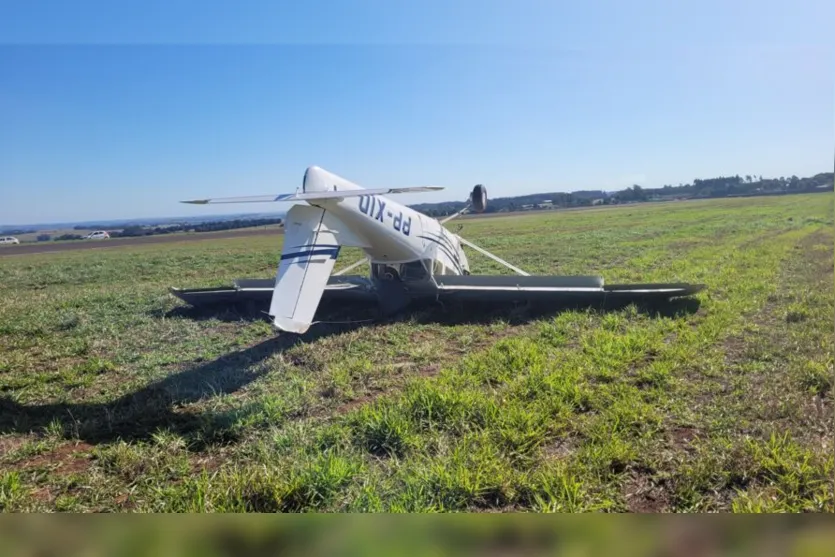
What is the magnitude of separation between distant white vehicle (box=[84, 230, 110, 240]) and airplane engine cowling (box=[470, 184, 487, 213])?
177cm

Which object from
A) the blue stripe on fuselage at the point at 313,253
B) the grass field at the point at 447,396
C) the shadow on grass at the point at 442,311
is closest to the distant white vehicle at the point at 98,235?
the grass field at the point at 447,396

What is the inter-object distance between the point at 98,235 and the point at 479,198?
6.09 ft

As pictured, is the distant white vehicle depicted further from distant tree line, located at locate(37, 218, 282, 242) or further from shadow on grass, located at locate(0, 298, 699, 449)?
shadow on grass, located at locate(0, 298, 699, 449)

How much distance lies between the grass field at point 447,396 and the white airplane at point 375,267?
0.25 m

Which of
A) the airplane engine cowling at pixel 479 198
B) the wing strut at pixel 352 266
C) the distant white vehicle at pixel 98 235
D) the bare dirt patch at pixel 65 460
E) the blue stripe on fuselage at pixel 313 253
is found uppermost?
the airplane engine cowling at pixel 479 198

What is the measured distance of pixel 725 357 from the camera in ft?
7.32

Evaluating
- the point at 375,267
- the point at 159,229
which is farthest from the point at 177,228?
the point at 375,267

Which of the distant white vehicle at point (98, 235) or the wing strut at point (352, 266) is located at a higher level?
the distant white vehicle at point (98, 235)

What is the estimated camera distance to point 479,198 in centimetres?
235

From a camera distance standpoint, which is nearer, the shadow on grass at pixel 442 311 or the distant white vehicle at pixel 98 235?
the distant white vehicle at pixel 98 235

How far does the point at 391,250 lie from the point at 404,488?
2.49 meters

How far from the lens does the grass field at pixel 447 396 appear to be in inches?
66.3

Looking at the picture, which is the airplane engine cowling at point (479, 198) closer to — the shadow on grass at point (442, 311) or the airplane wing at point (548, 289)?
the shadow on grass at point (442, 311)

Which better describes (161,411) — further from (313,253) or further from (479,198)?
(479,198)
